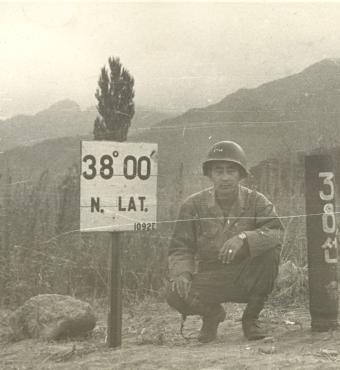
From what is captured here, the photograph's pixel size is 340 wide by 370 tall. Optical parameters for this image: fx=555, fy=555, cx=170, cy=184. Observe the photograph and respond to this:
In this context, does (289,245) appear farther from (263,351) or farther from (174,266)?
(263,351)

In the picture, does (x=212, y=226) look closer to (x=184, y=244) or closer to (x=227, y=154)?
(x=184, y=244)

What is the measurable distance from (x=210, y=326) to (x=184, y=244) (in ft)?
2.13

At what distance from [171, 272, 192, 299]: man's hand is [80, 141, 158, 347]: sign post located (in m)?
0.45

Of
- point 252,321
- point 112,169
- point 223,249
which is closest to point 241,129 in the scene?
point 223,249

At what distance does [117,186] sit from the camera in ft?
13.2

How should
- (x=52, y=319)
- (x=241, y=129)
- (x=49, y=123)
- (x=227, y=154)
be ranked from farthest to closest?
(x=49, y=123)
(x=241, y=129)
(x=52, y=319)
(x=227, y=154)

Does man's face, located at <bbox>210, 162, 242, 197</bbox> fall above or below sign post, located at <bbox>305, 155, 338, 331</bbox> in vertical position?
above

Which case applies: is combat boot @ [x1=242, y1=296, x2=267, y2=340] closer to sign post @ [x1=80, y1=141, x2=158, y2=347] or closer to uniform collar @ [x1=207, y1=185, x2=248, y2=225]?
uniform collar @ [x1=207, y1=185, x2=248, y2=225]

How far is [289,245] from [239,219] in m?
2.18

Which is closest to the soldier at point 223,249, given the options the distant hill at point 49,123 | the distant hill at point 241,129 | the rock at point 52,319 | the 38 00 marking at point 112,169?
the 38 00 marking at point 112,169

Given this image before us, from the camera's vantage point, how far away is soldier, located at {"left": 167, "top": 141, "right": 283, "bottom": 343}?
4176mm

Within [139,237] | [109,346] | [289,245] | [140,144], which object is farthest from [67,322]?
[289,245]

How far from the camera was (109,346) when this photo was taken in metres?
4.03

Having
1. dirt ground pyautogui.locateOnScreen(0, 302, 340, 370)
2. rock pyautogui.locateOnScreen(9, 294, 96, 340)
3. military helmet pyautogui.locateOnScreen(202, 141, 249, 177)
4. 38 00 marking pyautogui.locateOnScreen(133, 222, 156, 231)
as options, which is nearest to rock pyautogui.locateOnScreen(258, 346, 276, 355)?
dirt ground pyautogui.locateOnScreen(0, 302, 340, 370)
